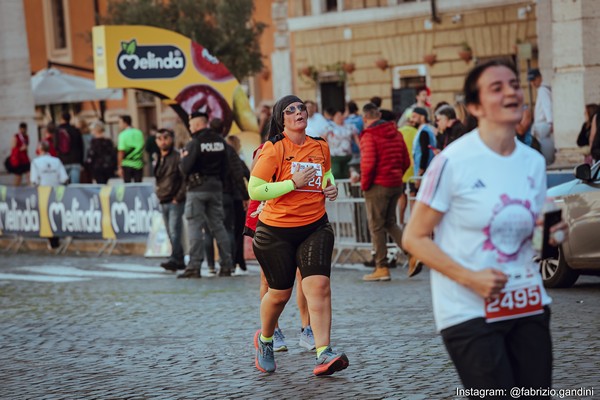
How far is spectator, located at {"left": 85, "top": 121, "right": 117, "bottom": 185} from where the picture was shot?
2744 centimetres

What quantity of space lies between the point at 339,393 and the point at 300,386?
0.41 m

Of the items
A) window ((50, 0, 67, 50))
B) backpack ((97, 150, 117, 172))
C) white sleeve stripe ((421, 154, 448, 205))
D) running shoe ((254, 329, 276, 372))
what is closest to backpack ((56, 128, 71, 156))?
backpack ((97, 150, 117, 172))

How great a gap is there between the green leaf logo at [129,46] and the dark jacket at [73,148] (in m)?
7.14

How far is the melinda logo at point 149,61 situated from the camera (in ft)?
67.8

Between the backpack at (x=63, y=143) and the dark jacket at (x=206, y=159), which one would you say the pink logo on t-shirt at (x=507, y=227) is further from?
the backpack at (x=63, y=143)

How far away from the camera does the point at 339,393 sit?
835 centimetres

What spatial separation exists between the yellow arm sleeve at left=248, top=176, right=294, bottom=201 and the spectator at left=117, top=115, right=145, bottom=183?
1786cm

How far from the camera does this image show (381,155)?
50.5 feet

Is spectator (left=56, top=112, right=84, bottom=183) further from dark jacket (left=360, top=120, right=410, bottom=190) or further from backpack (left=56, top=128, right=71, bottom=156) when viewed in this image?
dark jacket (left=360, top=120, right=410, bottom=190)

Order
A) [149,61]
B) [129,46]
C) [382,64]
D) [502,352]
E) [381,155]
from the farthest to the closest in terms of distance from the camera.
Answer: [382,64]
[149,61]
[129,46]
[381,155]
[502,352]

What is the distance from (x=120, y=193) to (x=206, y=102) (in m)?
1.91

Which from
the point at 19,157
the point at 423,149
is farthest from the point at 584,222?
the point at 19,157

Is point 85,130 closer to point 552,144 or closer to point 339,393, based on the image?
point 552,144

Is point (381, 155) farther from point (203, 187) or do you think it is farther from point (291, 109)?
point (291, 109)
